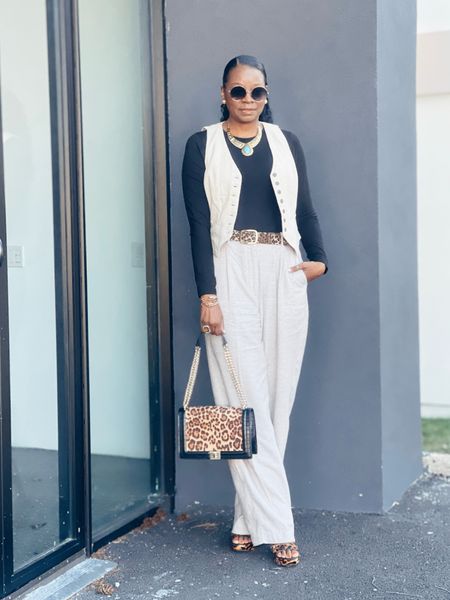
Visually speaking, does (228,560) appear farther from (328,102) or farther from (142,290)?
(328,102)

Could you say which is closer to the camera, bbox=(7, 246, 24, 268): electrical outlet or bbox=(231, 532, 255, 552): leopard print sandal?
bbox=(7, 246, 24, 268): electrical outlet

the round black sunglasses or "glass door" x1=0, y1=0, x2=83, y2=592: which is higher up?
the round black sunglasses

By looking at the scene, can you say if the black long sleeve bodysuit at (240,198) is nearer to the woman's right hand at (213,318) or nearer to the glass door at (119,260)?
the woman's right hand at (213,318)

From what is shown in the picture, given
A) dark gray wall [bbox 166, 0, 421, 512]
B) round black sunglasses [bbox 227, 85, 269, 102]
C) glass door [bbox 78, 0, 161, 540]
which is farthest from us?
dark gray wall [bbox 166, 0, 421, 512]

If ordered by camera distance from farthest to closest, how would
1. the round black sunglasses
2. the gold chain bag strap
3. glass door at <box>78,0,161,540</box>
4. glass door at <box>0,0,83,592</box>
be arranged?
1. glass door at <box>78,0,161,540</box>
2. the round black sunglasses
3. the gold chain bag strap
4. glass door at <box>0,0,83,592</box>

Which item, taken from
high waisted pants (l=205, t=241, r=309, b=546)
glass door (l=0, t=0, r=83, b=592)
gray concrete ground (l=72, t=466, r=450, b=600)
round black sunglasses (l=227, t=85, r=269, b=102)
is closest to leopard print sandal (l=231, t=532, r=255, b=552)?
gray concrete ground (l=72, t=466, r=450, b=600)

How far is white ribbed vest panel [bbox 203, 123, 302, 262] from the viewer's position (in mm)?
3400

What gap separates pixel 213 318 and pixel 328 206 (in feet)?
3.05

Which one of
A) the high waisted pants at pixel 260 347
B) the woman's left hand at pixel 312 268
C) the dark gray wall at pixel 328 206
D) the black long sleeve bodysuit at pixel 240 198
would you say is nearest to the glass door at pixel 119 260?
the dark gray wall at pixel 328 206

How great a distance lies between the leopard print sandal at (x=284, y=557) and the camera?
11.1ft

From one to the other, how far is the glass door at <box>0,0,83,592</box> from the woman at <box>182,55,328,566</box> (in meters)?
0.54

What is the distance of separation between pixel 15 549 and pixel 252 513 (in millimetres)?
884

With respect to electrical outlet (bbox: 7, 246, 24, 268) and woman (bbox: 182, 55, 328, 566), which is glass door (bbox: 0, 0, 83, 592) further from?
woman (bbox: 182, 55, 328, 566)

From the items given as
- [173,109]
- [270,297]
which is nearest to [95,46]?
[173,109]
